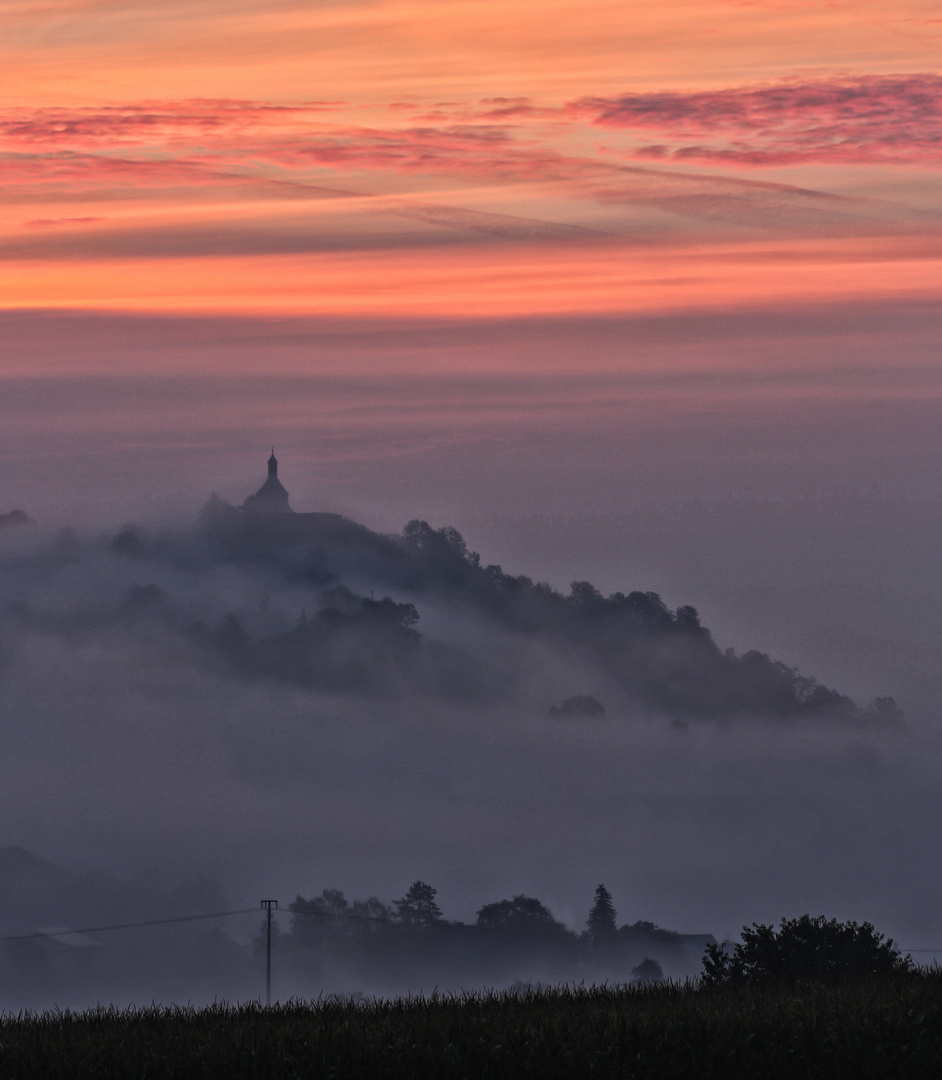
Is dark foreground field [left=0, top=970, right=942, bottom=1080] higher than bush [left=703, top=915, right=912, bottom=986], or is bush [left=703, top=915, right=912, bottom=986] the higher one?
bush [left=703, top=915, right=912, bottom=986]

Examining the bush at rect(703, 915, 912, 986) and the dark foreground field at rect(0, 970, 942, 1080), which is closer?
the dark foreground field at rect(0, 970, 942, 1080)

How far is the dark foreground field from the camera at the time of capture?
1025 inches

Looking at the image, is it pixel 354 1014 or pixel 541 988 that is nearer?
pixel 354 1014

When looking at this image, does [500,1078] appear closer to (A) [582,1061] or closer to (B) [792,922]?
(A) [582,1061]

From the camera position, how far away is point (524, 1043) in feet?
87.0

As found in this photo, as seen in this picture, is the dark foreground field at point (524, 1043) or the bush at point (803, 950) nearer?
the dark foreground field at point (524, 1043)

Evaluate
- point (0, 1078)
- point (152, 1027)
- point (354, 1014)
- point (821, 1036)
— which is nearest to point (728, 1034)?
point (821, 1036)

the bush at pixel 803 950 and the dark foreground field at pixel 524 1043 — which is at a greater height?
the bush at pixel 803 950

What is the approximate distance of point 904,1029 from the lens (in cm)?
2716

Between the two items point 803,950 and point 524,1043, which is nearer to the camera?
point 524,1043

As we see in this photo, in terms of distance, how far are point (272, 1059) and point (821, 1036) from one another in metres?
10.1

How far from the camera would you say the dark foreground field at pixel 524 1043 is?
2603 cm

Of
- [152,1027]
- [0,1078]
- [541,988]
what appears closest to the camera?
[0,1078]

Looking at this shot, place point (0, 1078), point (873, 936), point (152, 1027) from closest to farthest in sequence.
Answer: point (0, 1078) → point (152, 1027) → point (873, 936)
